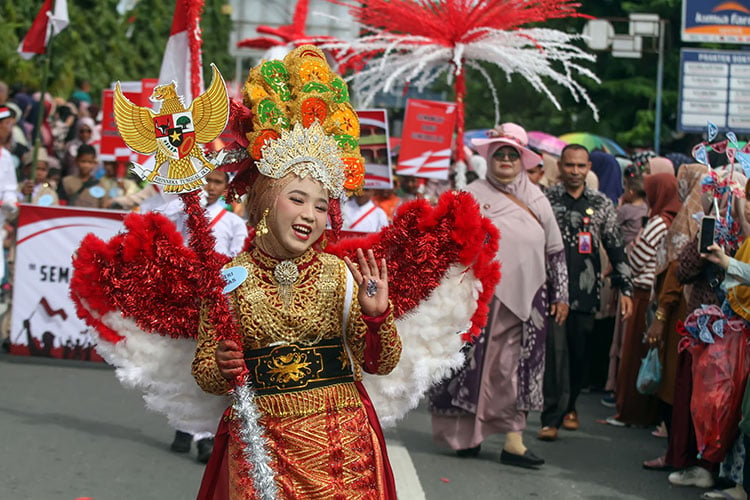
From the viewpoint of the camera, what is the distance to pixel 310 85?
4.58m

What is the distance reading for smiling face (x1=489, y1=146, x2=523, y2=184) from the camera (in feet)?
Result: 26.4

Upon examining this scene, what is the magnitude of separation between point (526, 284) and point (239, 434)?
3.91 metres

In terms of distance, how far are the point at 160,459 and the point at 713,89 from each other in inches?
421

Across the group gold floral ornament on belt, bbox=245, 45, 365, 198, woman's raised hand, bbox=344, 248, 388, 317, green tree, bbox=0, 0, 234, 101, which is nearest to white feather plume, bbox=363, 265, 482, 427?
woman's raised hand, bbox=344, 248, 388, 317

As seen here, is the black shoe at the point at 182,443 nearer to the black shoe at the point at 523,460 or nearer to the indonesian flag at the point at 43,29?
the black shoe at the point at 523,460

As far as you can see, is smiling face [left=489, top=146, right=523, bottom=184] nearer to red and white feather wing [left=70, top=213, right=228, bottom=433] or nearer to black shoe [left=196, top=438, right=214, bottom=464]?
black shoe [left=196, top=438, right=214, bottom=464]

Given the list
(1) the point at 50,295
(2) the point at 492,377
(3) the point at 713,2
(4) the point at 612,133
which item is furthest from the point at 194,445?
(4) the point at 612,133

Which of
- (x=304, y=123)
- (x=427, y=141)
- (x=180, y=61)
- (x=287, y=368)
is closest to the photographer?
(x=287, y=368)

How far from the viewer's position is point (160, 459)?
25.1ft

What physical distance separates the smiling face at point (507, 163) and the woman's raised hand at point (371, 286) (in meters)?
3.70

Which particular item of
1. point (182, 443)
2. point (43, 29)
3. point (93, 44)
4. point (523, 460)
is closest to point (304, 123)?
point (182, 443)

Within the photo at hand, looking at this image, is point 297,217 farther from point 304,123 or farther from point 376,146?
point 376,146

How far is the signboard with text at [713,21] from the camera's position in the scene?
15.7 m

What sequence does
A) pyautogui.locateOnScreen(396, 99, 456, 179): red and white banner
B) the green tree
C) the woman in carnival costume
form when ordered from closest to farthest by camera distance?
1. the woman in carnival costume
2. pyautogui.locateOnScreen(396, 99, 456, 179): red and white banner
3. the green tree
